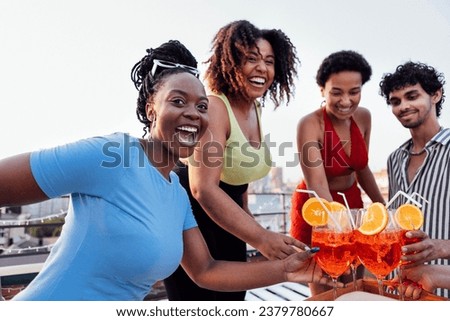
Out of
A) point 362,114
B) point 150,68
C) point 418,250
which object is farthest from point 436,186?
point 150,68

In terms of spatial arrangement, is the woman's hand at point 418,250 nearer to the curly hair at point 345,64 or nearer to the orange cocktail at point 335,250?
the orange cocktail at point 335,250

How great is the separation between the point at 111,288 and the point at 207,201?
0.46 m

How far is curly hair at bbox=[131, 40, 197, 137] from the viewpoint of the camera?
106cm

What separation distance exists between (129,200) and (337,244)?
47 centimetres

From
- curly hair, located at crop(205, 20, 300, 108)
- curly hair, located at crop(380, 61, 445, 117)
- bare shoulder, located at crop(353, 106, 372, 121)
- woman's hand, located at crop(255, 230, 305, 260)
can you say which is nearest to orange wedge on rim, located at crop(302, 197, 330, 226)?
woman's hand, located at crop(255, 230, 305, 260)

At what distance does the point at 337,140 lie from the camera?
177 cm

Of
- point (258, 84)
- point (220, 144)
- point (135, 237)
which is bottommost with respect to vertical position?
point (135, 237)

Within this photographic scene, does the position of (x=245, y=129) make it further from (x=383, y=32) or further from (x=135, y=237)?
(x=135, y=237)

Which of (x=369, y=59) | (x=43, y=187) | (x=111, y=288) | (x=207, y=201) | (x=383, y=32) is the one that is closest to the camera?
(x=43, y=187)

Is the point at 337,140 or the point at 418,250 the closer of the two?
the point at 418,250

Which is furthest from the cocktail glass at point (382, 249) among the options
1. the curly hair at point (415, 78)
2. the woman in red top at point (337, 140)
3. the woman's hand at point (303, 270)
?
the curly hair at point (415, 78)

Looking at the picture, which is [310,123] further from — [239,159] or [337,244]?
[337,244]

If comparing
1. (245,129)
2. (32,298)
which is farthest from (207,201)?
(32,298)

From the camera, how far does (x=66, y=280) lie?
0.85 m
